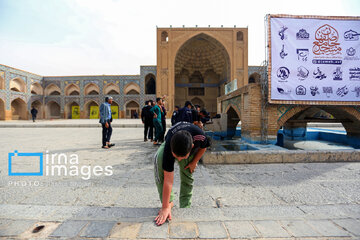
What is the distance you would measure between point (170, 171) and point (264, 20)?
5.92 m

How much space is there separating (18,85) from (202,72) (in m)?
23.2

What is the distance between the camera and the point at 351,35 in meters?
5.17

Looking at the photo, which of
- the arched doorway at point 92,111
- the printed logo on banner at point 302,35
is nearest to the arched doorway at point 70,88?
the arched doorway at point 92,111

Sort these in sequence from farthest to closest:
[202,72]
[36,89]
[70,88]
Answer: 1. [202,72]
2. [70,88]
3. [36,89]

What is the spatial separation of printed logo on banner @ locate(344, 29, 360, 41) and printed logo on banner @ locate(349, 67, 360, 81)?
89 centimetres

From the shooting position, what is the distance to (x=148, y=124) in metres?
5.57

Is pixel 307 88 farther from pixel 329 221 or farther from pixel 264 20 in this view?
pixel 329 221

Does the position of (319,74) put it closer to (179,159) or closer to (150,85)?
(179,159)

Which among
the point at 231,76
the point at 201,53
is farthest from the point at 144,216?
the point at 201,53

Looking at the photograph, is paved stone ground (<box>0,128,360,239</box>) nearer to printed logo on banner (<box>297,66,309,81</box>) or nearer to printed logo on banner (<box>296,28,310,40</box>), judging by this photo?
printed logo on banner (<box>297,66,309,81</box>)

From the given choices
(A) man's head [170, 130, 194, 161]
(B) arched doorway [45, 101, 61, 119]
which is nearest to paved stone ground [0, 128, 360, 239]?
(A) man's head [170, 130, 194, 161]

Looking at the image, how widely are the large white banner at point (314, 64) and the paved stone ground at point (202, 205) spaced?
297 cm

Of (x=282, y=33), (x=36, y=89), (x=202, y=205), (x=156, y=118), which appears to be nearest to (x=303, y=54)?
(x=282, y=33)

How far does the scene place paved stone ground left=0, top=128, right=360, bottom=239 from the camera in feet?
4.07
